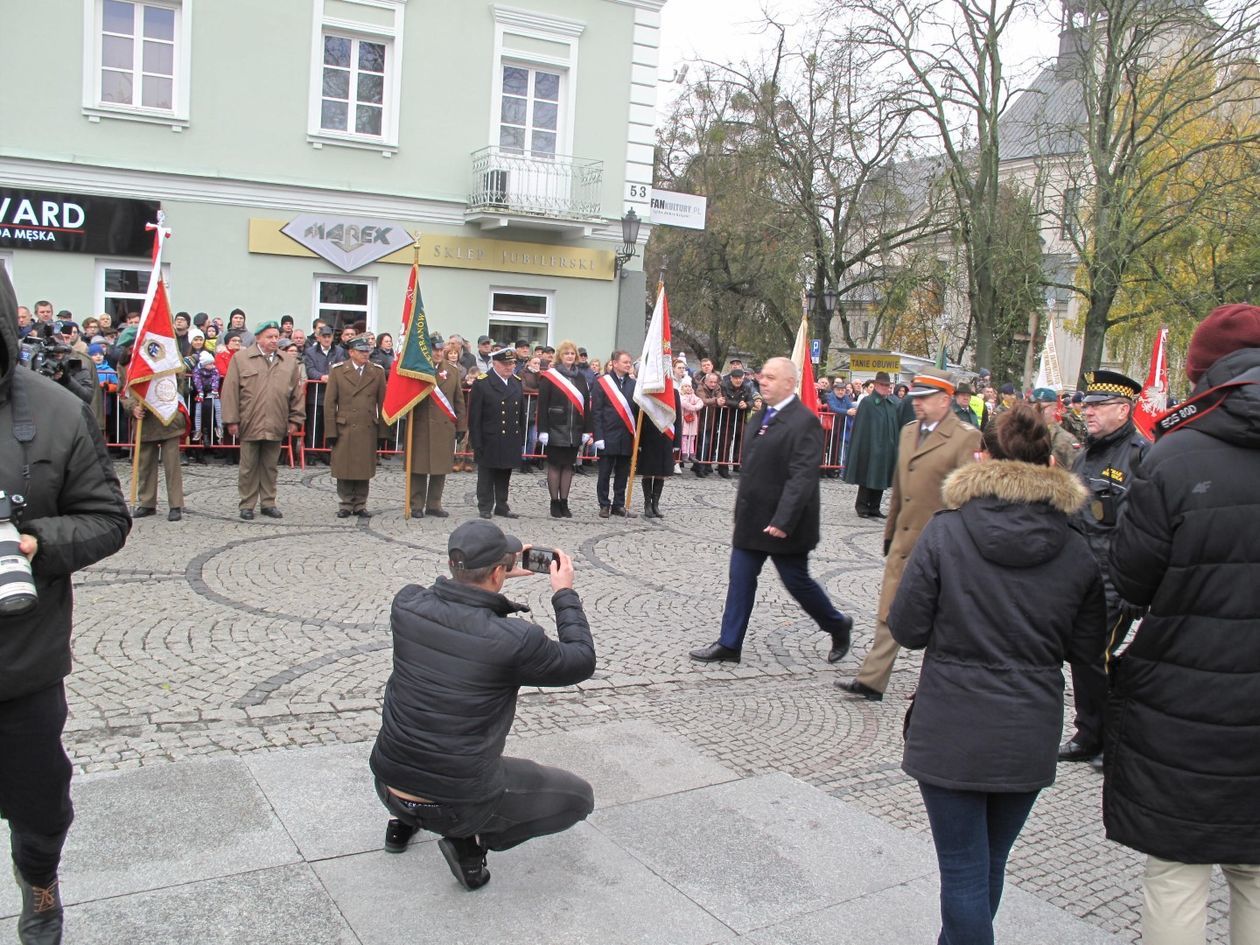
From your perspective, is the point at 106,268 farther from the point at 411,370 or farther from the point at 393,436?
the point at 411,370

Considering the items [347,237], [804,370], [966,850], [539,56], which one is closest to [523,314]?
[347,237]

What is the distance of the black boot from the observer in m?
3.14

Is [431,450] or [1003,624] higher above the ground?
[1003,624]

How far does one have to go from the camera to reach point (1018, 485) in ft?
10.3

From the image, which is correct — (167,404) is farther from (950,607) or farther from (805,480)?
(950,607)

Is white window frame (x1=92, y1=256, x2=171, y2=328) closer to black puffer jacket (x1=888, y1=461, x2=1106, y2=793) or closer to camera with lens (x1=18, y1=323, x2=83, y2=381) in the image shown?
camera with lens (x1=18, y1=323, x2=83, y2=381)

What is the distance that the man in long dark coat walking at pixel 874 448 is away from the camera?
549 inches

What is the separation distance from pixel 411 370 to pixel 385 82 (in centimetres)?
965

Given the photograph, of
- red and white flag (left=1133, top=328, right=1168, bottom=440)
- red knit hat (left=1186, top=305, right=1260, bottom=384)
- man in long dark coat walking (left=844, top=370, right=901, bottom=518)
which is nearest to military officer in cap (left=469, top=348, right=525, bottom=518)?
man in long dark coat walking (left=844, top=370, right=901, bottom=518)

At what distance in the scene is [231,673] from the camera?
620 cm

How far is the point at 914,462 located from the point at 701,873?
2.94 metres

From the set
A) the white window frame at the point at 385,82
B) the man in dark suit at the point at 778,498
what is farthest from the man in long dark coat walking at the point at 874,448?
the white window frame at the point at 385,82

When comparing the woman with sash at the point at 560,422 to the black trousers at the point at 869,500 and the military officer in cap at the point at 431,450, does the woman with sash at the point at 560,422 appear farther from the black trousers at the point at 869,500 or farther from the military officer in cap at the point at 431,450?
the black trousers at the point at 869,500

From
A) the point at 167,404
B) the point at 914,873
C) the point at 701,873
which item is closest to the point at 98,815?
the point at 701,873
